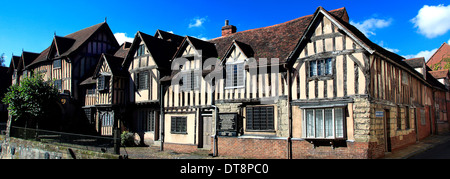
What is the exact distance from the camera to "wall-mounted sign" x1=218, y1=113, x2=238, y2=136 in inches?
652

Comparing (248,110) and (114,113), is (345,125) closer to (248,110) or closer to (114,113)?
(248,110)

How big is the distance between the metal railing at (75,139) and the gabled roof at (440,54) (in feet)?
127

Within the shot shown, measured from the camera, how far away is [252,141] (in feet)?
52.2

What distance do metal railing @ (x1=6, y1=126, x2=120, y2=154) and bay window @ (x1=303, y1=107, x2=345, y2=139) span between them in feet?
26.9

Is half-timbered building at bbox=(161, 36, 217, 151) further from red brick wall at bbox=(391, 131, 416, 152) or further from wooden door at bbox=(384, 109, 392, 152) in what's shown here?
red brick wall at bbox=(391, 131, 416, 152)

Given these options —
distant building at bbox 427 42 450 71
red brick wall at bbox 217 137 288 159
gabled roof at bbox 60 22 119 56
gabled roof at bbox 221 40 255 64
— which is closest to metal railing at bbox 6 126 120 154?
red brick wall at bbox 217 137 288 159

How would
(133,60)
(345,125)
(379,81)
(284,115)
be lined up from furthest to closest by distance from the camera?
1. (133,60)
2. (284,115)
3. (379,81)
4. (345,125)

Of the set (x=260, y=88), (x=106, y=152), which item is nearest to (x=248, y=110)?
(x=260, y=88)

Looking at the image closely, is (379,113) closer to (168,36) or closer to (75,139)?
(75,139)

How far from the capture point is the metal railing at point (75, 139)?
15031 mm

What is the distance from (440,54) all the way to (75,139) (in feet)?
131

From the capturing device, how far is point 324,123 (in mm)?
13719
